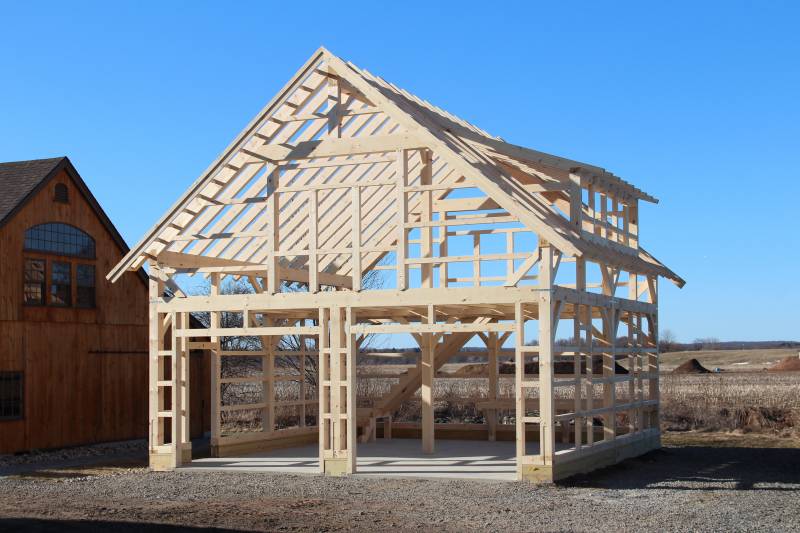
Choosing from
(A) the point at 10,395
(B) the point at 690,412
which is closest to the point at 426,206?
(A) the point at 10,395

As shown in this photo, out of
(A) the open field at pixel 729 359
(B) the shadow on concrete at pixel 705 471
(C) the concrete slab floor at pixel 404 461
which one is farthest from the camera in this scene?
(A) the open field at pixel 729 359

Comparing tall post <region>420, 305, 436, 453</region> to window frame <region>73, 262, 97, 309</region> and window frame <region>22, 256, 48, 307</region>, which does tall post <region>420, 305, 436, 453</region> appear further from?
window frame <region>22, 256, 48, 307</region>

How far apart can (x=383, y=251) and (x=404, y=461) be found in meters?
3.93

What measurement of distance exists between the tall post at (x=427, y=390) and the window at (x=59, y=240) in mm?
7974

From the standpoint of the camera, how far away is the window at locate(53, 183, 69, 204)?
22.8m

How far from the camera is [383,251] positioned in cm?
1845

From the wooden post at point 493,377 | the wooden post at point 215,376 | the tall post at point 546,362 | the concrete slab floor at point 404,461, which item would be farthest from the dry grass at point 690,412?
the tall post at point 546,362

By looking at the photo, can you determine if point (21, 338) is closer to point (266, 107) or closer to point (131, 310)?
point (131, 310)

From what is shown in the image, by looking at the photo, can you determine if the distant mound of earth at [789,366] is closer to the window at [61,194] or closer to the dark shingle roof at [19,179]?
the window at [61,194]

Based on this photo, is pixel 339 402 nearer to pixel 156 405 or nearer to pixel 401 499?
pixel 401 499

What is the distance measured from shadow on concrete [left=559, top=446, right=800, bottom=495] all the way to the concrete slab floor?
5.72 ft

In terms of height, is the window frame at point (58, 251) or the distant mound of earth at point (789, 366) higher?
the window frame at point (58, 251)

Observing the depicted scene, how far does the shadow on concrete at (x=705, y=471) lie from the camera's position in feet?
53.6

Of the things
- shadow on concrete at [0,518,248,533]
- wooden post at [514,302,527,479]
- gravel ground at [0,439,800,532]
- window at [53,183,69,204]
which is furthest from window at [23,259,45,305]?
wooden post at [514,302,527,479]
